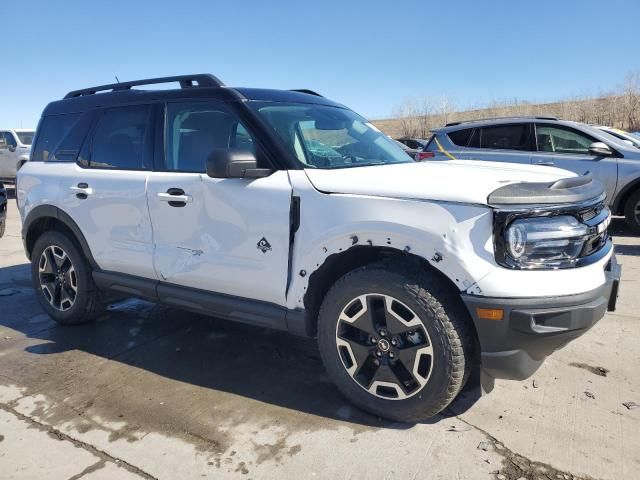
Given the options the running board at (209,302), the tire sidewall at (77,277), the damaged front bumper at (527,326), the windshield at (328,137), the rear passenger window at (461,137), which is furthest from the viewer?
the rear passenger window at (461,137)

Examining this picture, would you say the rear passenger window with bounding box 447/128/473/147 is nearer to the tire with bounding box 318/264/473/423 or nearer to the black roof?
the black roof

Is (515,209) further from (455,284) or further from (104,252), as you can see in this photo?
(104,252)

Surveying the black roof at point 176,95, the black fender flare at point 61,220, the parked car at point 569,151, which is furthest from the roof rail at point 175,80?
the parked car at point 569,151

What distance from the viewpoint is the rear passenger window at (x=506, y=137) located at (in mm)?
7770

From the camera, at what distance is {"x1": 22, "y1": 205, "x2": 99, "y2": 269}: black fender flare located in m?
4.10

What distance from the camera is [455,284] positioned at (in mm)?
2479

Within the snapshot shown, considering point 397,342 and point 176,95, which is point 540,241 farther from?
point 176,95

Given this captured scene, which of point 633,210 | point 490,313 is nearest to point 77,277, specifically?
point 490,313

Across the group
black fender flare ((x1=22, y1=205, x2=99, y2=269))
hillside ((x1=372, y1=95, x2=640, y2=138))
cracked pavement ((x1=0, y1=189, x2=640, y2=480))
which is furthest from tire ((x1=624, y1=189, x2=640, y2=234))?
hillside ((x1=372, y1=95, x2=640, y2=138))

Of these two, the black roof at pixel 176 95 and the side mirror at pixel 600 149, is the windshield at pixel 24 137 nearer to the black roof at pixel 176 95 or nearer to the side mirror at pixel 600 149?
the black roof at pixel 176 95

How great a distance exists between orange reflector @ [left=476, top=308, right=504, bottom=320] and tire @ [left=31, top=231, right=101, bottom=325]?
3.22 meters

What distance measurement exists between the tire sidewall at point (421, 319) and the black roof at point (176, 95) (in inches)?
58.2

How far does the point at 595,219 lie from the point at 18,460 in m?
3.21

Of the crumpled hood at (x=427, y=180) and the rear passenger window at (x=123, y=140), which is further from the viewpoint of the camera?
the rear passenger window at (x=123, y=140)
